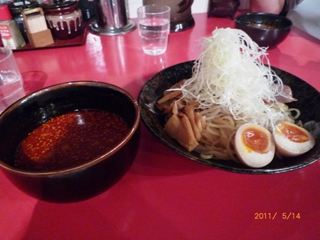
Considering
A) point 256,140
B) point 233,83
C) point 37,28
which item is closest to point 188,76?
point 233,83

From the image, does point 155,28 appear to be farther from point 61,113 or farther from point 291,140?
point 291,140

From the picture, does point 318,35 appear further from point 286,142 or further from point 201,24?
point 286,142

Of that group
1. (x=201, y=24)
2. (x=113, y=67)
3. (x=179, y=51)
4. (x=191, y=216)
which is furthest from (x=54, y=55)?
(x=191, y=216)

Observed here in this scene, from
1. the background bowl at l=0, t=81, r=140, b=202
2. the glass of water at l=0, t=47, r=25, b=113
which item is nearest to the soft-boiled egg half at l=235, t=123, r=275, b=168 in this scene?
the background bowl at l=0, t=81, r=140, b=202
